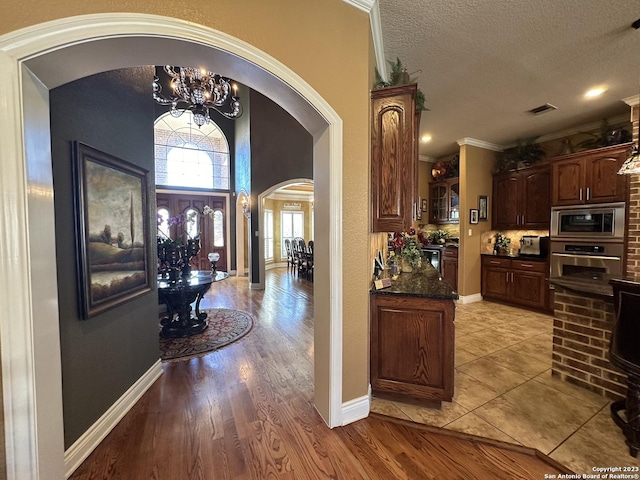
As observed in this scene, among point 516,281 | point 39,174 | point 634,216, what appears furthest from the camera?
point 516,281

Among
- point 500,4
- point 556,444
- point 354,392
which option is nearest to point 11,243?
point 354,392

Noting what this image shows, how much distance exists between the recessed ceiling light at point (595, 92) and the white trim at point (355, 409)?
4.28 meters

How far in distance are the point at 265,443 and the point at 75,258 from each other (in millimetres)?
1659

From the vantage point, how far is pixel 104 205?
1.76 metres

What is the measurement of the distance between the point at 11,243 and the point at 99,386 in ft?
4.11

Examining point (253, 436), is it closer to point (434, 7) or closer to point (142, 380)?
point (142, 380)

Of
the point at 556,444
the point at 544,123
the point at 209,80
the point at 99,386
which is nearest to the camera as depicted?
the point at 556,444

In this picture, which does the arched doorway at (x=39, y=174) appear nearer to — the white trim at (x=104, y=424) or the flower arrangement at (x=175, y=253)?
the white trim at (x=104, y=424)

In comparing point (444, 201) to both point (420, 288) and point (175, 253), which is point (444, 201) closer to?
point (420, 288)

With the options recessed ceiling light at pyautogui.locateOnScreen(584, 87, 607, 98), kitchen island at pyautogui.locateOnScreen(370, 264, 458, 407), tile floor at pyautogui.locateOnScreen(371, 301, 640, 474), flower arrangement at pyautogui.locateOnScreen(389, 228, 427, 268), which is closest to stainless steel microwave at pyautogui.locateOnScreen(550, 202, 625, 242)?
recessed ceiling light at pyautogui.locateOnScreen(584, 87, 607, 98)

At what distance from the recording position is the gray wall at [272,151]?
6.04 m

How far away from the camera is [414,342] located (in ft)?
6.16

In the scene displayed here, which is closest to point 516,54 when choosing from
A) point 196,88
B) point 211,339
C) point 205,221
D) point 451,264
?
point 451,264

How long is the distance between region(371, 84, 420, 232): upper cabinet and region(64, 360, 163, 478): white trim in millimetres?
2335
